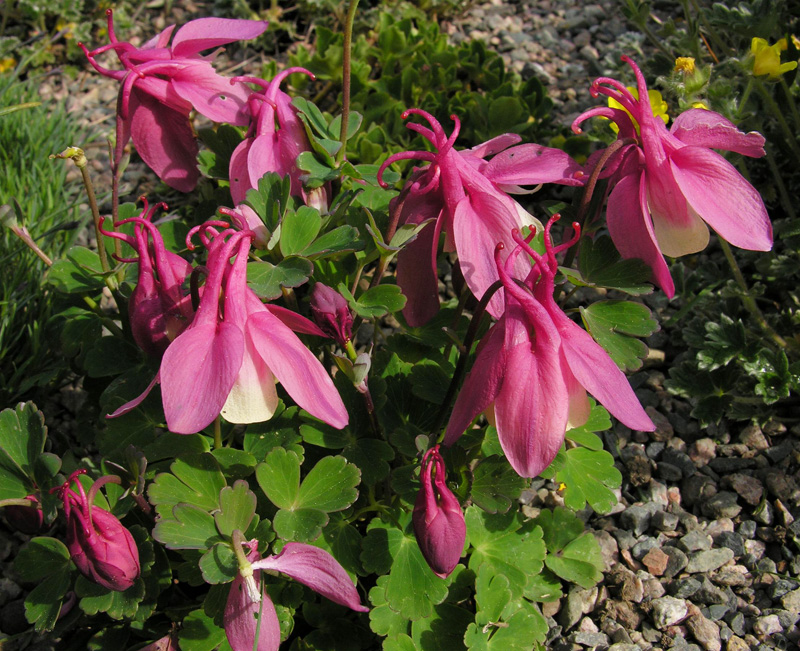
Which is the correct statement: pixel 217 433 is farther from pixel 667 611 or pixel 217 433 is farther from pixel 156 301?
pixel 667 611

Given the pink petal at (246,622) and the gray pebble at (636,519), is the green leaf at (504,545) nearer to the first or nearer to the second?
the gray pebble at (636,519)

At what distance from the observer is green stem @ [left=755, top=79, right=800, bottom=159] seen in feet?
6.78

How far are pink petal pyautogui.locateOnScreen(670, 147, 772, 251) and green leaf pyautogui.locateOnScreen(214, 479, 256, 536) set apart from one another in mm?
958

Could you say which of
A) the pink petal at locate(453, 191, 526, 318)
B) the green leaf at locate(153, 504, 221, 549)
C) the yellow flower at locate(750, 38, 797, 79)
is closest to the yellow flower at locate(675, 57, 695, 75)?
the yellow flower at locate(750, 38, 797, 79)

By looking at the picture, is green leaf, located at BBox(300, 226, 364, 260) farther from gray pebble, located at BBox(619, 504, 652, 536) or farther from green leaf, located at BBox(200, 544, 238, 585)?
gray pebble, located at BBox(619, 504, 652, 536)

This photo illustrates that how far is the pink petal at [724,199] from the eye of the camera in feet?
4.19

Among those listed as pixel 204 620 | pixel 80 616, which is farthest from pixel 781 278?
pixel 80 616

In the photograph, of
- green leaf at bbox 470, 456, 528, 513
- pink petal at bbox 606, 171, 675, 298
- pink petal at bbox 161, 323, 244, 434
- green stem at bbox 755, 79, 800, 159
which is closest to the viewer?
pink petal at bbox 161, 323, 244, 434

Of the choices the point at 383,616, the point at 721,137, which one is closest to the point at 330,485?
the point at 383,616

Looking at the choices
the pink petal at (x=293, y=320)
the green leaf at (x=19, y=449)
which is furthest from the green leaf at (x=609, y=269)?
the green leaf at (x=19, y=449)

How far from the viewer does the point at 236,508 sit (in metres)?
1.33

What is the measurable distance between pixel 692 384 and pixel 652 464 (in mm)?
258

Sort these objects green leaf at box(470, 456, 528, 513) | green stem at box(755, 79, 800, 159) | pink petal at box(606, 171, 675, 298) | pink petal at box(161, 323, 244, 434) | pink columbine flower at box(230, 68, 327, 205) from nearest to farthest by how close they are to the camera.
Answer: pink petal at box(161, 323, 244, 434) → pink petal at box(606, 171, 675, 298) → green leaf at box(470, 456, 528, 513) → pink columbine flower at box(230, 68, 327, 205) → green stem at box(755, 79, 800, 159)

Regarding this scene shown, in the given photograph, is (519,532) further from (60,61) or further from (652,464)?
(60,61)
